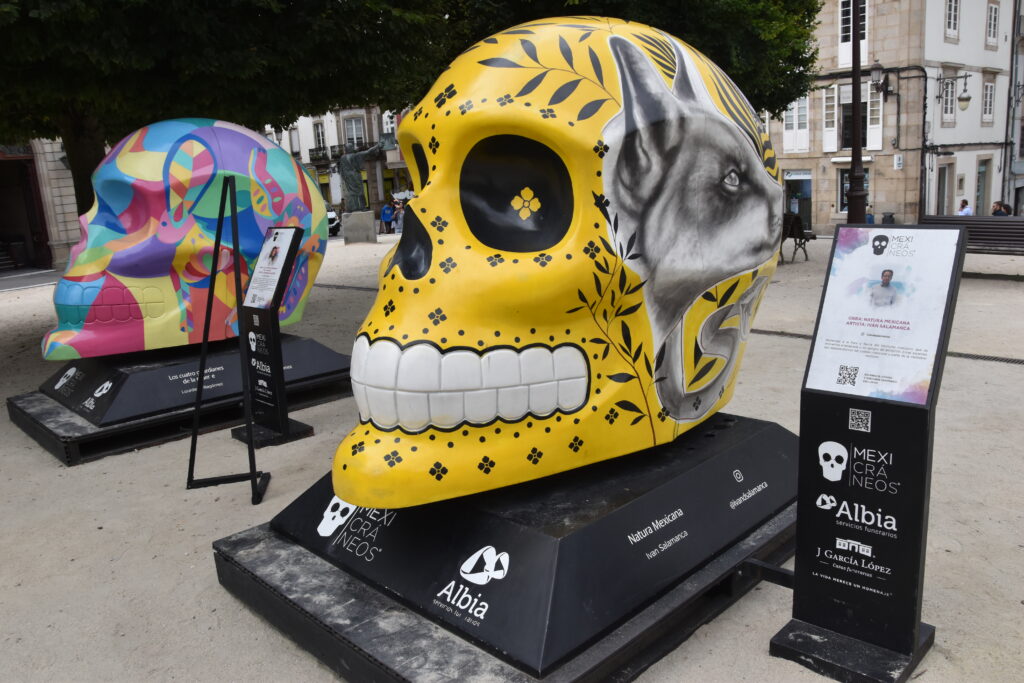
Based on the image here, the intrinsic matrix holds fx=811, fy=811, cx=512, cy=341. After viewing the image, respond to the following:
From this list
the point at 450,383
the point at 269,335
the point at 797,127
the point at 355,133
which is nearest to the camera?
the point at 450,383

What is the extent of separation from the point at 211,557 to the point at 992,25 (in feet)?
99.4

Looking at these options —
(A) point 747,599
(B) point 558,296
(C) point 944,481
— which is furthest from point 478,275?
(C) point 944,481

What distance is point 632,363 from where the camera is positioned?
11.0ft

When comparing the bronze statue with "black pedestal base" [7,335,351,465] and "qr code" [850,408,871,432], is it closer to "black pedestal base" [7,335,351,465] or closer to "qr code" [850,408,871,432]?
"black pedestal base" [7,335,351,465]

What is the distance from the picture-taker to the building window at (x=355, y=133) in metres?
42.4

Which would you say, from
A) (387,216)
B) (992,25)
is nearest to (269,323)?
(387,216)

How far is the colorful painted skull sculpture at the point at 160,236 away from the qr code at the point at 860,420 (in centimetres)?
506

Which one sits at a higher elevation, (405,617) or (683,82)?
(683,82)

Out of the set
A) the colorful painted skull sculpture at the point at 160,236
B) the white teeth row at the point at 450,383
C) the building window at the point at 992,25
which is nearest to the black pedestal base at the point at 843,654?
the white teeth row at the point at 450,383

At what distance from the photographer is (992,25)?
86.6ft

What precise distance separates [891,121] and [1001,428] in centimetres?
2062

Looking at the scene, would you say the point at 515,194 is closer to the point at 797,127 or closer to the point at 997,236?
the point at 997,236

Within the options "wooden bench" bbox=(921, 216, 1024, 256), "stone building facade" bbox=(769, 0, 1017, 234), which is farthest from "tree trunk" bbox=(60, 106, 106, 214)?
"stone building facade" bbox=(769, 0, 1017, 234)

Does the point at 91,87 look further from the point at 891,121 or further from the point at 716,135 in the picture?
the point at 891,121
